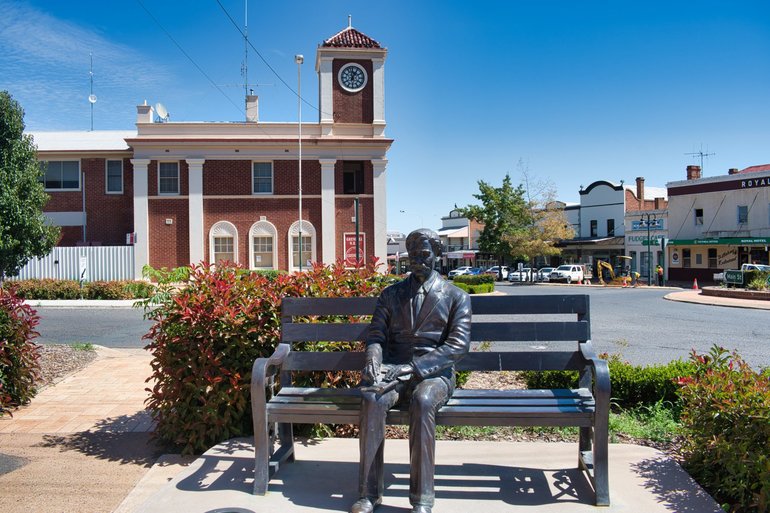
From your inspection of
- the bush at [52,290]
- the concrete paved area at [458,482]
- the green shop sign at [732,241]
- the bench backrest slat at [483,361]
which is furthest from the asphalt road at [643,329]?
the green shop sign at [732,241]

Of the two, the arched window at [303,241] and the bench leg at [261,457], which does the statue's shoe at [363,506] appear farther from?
the arched window at [303,241]

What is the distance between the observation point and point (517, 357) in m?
4.37

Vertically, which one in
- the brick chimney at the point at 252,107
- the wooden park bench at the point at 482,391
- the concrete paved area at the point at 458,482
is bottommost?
the concrete paved area at the point at 458,482

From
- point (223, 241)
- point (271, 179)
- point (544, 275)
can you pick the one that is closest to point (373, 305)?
point (271, 179)

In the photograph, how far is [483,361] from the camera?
4.41 meters

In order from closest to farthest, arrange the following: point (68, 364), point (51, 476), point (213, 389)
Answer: point (51, 476) → point (213, 389) → point (68, 364)

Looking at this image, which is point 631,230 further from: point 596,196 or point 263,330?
point 263,330

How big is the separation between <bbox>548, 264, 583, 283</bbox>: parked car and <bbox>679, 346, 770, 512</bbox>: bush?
42519mm

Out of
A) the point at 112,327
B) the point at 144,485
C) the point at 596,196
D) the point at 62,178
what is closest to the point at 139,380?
the point at 144,485

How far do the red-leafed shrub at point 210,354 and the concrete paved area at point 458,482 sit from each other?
28 centimetres

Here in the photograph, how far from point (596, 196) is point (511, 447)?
55470 millimetres

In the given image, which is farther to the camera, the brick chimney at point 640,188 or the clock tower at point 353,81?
the brick chimney at point 640,188

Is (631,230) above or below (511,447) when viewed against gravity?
above

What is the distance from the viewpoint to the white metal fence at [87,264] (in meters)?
28.7
